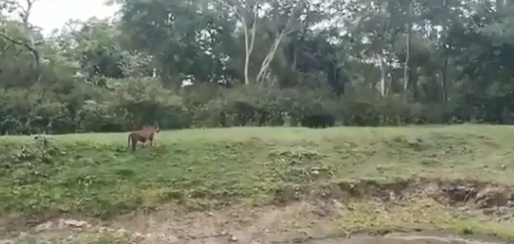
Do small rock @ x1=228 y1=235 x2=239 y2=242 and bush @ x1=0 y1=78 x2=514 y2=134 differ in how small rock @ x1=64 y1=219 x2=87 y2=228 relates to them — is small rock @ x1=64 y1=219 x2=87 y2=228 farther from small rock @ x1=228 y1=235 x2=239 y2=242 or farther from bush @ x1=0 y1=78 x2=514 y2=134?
bush @ x1=0 y1=78 x2=514 y2=134

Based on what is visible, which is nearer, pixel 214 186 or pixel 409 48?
pixel 214 186

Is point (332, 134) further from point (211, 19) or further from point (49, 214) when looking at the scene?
point (211, 19)

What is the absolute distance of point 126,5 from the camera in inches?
775

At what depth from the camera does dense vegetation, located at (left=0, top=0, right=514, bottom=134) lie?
51.8 feet

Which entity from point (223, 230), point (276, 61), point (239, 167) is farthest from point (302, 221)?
point (276, 61)

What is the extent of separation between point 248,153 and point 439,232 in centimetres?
371

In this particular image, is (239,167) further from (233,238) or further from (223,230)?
(233,238)

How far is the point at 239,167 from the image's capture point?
1089 cm

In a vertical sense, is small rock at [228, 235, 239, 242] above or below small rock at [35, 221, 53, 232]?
below

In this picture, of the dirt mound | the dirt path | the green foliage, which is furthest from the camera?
the dirt mound

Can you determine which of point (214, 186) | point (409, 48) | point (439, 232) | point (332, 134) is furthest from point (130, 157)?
point (409, 48)

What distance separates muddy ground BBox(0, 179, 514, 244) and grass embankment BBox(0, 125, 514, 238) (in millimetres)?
191

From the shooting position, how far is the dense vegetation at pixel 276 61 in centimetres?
1579

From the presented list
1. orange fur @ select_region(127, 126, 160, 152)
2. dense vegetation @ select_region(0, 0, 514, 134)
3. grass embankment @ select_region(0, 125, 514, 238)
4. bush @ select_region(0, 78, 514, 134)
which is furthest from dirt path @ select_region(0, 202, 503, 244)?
dense vegetation @ select_region(0, 0, 514, 134)
